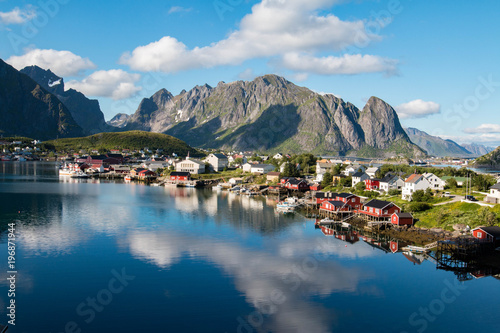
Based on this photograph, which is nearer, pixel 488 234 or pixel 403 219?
pixel 488 234

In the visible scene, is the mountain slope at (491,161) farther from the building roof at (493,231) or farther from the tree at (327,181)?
the building roof at (493,231)

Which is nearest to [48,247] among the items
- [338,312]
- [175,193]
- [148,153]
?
[338,312]

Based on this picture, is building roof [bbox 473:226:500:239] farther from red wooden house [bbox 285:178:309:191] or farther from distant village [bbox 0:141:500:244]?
red wooden house [bbox 285:178:309:191]

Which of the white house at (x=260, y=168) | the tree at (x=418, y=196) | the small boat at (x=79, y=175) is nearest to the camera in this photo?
the tree at (x=418, y=196)

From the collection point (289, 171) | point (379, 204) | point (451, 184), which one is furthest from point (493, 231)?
point (289, 171)

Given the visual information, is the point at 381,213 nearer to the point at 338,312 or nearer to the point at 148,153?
the point at 338,312

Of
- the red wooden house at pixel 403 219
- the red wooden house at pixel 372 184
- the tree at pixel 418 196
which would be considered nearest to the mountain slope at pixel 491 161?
the red wooden house at pixel 372 184

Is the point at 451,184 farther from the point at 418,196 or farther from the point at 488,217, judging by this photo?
the point at 488,217
